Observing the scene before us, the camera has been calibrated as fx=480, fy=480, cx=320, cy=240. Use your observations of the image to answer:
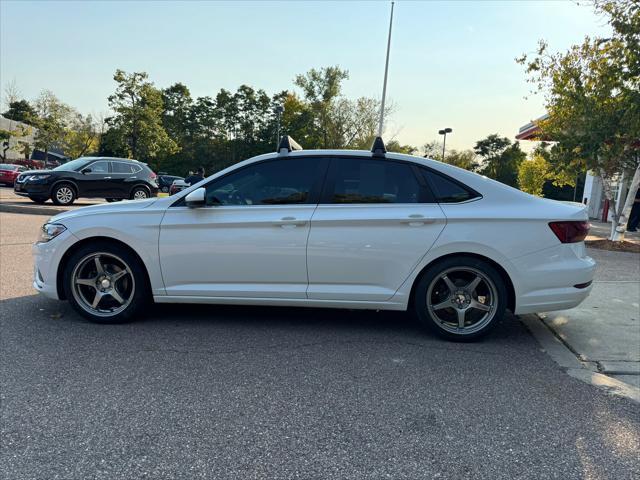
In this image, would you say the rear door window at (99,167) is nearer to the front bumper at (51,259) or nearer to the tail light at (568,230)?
the front bumper at (51,259)

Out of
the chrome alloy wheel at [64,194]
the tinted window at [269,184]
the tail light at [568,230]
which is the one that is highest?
the tinted window at [269,184]

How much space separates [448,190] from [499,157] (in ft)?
196

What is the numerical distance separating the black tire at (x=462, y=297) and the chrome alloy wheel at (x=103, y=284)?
2676 mm

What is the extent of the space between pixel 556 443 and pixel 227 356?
7.64 feet

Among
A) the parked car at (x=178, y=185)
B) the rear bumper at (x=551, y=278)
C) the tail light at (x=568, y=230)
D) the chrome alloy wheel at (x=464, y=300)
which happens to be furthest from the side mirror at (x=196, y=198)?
the parked car at (x=178, y=185)

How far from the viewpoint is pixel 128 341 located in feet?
13.3

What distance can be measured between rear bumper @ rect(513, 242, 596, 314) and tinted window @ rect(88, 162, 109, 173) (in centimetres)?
1521

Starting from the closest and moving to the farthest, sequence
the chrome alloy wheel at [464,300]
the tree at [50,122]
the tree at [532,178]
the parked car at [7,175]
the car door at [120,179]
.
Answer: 1. the chrome alloy wheel at [464,300]
2. the car door at [120,179]
3. the tree at [532,178]
4. the parked car at [7,175]
5. the tree at [50,122]

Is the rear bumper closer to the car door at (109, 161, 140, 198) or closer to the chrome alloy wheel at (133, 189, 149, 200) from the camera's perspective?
the chrome alloy wheel at (133, 189, 149, 200)

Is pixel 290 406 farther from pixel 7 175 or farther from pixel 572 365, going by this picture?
pixel 7 175

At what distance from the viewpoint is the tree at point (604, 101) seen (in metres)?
9.88

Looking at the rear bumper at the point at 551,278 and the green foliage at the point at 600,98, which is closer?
the rear bumper at the point at 551,278

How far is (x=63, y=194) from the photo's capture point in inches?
612

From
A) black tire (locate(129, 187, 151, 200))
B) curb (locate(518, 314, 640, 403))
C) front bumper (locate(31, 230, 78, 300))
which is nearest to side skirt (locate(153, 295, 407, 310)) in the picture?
front bumper (locate(31, 230, 78, 300))
